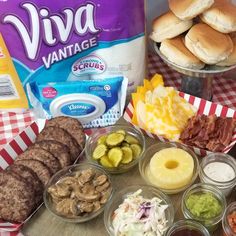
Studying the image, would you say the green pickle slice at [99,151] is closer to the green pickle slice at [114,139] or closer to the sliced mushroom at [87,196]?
the green pickle slice at [114,139]

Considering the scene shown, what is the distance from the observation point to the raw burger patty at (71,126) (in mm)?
1053

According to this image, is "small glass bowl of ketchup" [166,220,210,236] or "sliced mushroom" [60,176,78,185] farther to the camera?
"sliced mushroom" [60,176,78,185]

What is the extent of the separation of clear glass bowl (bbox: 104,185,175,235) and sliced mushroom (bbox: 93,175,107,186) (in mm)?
44

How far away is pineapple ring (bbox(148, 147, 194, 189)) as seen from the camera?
93cm

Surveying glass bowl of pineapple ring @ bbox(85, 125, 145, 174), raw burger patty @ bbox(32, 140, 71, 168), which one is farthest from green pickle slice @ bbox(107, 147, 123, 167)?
raw burger patty @ bbox(32, 140, 71, 168)

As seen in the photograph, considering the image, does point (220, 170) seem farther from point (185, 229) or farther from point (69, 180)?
point (69, 180)

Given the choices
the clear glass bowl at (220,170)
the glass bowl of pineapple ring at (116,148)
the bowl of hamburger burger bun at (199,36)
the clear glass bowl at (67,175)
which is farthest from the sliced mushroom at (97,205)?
the bowl of hamburger burger bun at (199,36)

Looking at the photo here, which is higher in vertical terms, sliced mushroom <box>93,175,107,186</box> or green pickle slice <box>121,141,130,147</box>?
green pickle slice <box>121,141,130,147</box>

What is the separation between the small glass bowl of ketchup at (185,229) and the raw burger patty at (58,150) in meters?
0.32

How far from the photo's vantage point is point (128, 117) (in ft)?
3.70

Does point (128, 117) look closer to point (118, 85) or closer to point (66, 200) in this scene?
point (118, 85)

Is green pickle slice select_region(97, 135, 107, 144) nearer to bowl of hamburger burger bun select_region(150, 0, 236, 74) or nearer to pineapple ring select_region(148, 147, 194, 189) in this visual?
pineapple ring select_region(148, 147, 194, 189)

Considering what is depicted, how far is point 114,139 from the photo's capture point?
3.36ft

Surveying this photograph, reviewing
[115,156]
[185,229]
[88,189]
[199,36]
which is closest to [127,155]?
[115,156]
